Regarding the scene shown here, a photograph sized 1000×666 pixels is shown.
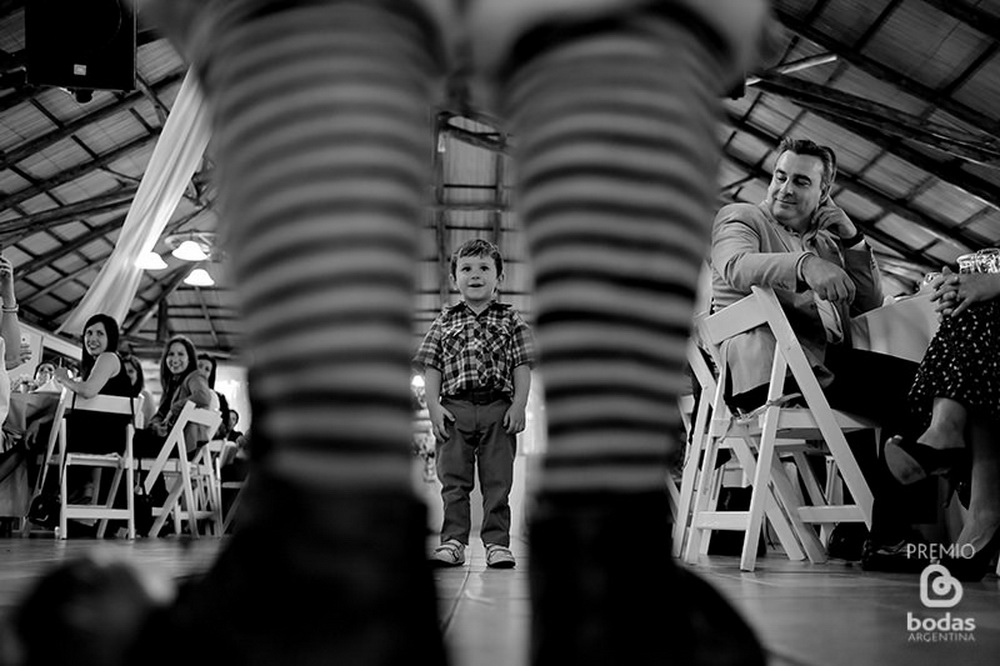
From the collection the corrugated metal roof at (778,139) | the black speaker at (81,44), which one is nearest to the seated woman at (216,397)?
the corrugated metal roof at (778,139)

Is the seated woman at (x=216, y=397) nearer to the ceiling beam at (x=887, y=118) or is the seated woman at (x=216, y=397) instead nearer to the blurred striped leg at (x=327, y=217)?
the ceiling beam at (x=887, y=118)

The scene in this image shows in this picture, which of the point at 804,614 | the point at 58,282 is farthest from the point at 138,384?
the point at 58,282

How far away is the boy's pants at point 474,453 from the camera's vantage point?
8.54 ft

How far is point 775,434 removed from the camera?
7.31 ft

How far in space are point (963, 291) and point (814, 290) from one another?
357 millimetres

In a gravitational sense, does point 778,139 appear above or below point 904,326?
above

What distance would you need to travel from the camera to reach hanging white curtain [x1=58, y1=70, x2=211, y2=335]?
10.4 ft

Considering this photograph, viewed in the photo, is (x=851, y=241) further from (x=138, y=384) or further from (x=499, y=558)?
(x=138, y=384)

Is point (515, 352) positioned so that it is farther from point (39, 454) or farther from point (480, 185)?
point (480, 185)

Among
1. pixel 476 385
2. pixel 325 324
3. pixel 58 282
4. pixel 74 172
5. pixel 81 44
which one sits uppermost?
pixel 74 172

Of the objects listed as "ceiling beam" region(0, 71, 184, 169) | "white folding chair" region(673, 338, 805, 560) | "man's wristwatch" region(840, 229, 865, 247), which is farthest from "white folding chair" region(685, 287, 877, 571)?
"ceiling beam" region(0, 71, 184, 169)

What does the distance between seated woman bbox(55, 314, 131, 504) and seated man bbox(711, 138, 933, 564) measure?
119 inches

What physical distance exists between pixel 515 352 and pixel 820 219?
37.8 inches

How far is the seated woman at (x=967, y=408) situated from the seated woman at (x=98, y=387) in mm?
3623
